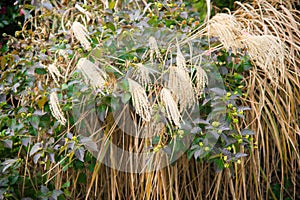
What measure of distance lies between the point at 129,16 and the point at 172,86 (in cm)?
51

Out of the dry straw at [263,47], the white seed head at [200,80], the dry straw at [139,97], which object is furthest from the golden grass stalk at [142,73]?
the dry straw at [263,47]

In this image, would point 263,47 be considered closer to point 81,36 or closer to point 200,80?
point 200,80

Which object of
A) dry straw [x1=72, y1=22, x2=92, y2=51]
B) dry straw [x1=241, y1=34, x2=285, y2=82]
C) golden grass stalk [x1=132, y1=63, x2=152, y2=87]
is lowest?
golden grass stalk [x1=132, y1=63, x2=152, y2=87]

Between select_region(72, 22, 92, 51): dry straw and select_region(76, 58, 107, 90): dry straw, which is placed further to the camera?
select_region(72, 22, 92, 51): dry straw

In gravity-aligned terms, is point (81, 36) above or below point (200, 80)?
above

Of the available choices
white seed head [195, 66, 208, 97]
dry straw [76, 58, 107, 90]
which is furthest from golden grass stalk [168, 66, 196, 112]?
dry straw [76, 58, 107, 90]

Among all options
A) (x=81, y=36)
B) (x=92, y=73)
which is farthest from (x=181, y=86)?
(x=81, y=36)

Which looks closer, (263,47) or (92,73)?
(92,73)

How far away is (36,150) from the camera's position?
60.0 inches

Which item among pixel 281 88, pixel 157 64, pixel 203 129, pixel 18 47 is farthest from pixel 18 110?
pixel 281 88

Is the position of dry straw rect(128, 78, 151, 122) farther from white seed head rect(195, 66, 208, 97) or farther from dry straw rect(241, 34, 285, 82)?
dry straw rect(241, 34, 285, 82)

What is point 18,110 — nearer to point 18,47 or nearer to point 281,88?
point 18,47

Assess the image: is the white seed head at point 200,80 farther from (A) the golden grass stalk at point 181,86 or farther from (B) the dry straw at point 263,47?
(B) the dry straw at point 263,47

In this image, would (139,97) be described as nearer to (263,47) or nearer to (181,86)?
(181,86)
